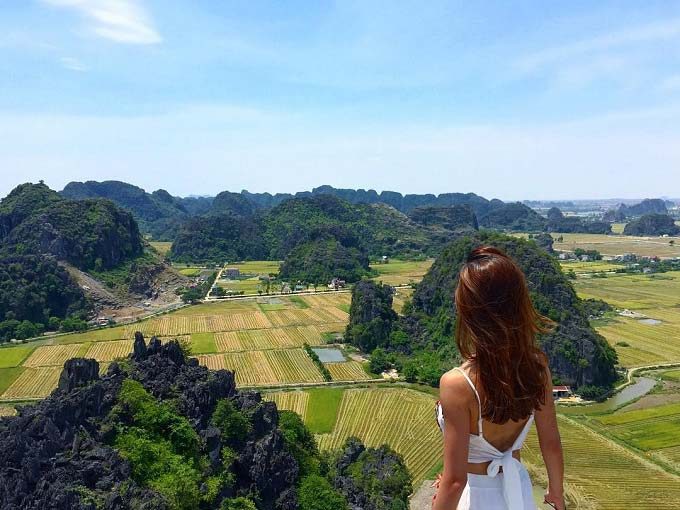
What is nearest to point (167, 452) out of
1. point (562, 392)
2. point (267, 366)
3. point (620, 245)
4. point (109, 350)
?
point (267, 366)

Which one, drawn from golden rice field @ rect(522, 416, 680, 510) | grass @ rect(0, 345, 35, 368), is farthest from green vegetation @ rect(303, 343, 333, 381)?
grass @ rect(0, 345, 35, 368)

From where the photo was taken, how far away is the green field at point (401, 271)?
319 feet

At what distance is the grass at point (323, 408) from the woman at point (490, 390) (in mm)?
32615

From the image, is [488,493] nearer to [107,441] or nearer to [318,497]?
[318,497]

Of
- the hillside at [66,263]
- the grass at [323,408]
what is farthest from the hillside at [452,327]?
Answer: the hillside at [66,263]

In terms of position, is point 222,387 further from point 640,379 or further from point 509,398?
point 640,379

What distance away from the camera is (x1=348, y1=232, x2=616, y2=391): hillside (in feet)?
139

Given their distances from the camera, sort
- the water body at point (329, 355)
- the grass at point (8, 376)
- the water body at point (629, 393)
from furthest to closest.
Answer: the water body at point (329, 355), the grass at point (8, 376), the water body at point (629, 393)

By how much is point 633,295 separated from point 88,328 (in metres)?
73.0

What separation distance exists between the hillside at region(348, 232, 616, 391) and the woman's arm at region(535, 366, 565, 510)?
115 ft

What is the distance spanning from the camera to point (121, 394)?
2172cm

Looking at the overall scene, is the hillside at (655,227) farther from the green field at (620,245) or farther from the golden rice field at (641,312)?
the golden rice field at (641,312)

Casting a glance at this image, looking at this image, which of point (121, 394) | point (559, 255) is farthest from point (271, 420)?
point (559, 255)

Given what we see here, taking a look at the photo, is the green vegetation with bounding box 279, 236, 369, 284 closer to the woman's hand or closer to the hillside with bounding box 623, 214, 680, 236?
the woman's hand
